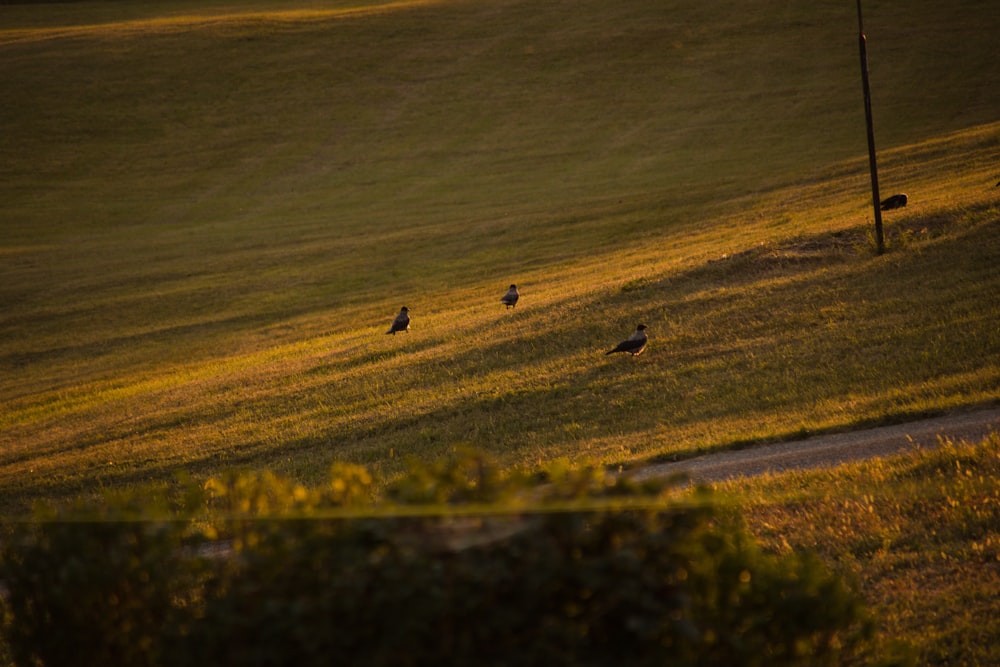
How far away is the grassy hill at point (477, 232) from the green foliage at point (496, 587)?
25.7 ft

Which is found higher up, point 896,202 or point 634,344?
point 634,344

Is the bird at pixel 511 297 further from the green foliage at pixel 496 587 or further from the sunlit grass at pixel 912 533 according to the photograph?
the green foliage at pixel 496 587

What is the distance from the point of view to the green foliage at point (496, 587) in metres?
3.98

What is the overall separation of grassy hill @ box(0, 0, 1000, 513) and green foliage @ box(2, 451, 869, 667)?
7834 millimetres

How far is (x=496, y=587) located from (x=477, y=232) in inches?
1401

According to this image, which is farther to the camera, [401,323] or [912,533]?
[401,323]

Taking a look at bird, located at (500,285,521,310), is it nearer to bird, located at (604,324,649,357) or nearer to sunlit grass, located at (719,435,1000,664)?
bird, located at (604,324,649,357)

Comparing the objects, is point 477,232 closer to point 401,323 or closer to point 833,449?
point 401,323

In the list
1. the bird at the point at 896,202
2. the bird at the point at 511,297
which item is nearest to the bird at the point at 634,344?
the bird at the point at 511,297

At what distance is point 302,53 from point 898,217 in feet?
211

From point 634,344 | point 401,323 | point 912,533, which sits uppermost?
point 912,533

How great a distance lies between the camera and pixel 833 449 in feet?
A: 36.4

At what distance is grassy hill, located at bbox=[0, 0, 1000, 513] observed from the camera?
15648 millimetres

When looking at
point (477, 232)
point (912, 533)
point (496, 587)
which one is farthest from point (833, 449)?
point (477, 232)
